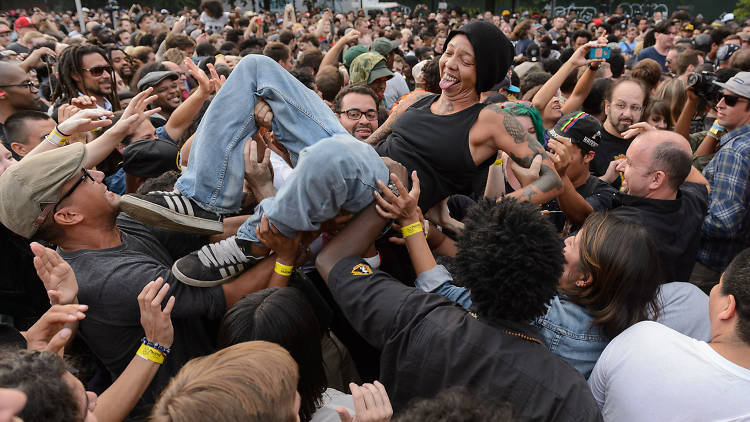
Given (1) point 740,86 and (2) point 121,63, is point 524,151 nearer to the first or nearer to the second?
(1) point 740,86

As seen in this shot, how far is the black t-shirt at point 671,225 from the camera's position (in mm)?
2850

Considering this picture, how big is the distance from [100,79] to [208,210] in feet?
11.3

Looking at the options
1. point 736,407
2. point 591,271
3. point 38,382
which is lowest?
point 736,407

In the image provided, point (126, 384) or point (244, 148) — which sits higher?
point (244, 148)

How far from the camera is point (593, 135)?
3664 mm

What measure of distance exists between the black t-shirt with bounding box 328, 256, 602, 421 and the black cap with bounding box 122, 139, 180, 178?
2.08 m

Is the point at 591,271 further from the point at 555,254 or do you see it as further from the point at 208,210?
the point at 208,210

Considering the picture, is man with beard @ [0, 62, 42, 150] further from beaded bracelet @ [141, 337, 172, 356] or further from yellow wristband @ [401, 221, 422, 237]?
yellow wristband @ [401, 221, 422, 237]

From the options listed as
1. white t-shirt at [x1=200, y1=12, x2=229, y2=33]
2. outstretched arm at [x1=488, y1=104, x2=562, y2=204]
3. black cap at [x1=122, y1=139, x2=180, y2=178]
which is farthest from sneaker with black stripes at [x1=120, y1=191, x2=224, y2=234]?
white t-shirt at [x1=200, y1=12, x2=229, y2=33]

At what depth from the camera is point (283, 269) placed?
2355 mm

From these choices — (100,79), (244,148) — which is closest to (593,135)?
(244,148)

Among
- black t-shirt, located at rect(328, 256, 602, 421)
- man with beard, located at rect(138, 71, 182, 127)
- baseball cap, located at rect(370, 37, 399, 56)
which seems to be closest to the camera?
black t-shirt, located at rect(328, 256, 602, 421)

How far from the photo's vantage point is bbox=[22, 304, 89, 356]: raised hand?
5.94 feet

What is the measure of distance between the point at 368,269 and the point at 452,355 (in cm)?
51
